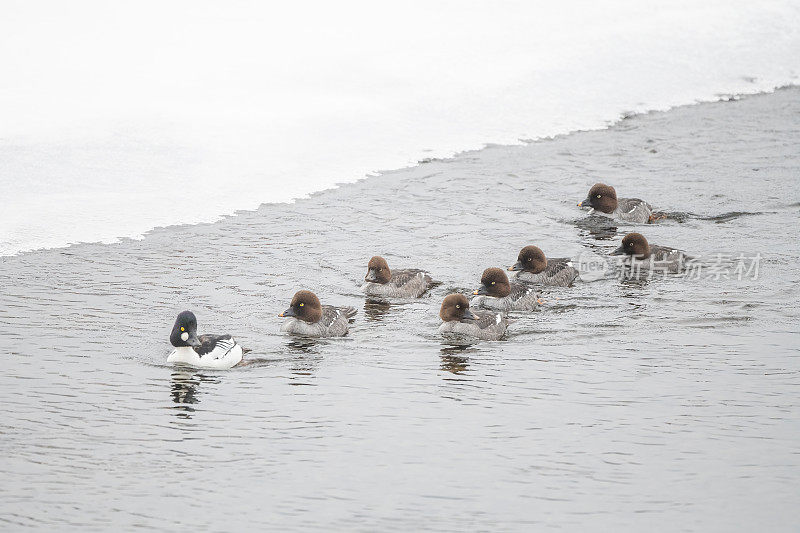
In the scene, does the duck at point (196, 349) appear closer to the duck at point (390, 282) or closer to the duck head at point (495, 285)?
the duck at point (390, 282)

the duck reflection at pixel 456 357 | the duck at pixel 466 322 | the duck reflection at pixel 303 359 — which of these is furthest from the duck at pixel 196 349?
the duck at pixel 466 322

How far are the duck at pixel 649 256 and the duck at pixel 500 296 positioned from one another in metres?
1.72

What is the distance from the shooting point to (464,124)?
17.3 m

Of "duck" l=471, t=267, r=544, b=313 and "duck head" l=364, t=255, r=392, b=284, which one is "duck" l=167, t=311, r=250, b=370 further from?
"duck" l=471, t=267, r=544, b=313

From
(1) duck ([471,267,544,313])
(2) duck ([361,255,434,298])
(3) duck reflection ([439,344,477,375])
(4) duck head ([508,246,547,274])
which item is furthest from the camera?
(4) duck head ([508,246,547,274])

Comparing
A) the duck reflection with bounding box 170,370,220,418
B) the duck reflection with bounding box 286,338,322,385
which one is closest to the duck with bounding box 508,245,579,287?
the duck reflection with bounding box 286,338,322,385

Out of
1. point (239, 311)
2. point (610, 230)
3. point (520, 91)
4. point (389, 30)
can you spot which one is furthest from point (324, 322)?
point (389, 30)

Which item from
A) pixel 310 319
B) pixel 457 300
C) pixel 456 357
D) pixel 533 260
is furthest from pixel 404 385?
pixel 533 260

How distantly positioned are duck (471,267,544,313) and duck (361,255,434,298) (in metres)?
0.72

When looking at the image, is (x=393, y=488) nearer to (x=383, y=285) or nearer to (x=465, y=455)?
(x=465, y=455)

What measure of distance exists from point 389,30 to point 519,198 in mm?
6960

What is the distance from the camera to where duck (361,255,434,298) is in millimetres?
11281

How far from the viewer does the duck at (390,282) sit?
11281 mm

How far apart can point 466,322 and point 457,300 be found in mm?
A: 266
